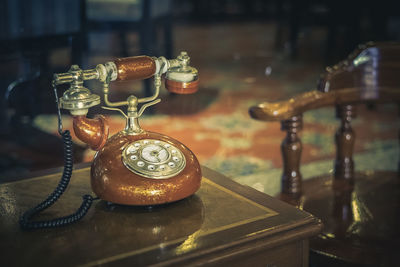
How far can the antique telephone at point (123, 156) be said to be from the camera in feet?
3.13

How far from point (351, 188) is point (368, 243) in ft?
1.17

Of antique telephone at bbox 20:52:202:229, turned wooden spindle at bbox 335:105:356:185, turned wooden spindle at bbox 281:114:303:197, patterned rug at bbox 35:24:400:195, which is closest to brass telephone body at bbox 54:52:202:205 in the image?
antique telephone at bbox 20:52:202:229

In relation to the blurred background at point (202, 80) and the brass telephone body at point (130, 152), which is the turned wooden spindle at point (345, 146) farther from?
→ the blurred background at point (202, 80)

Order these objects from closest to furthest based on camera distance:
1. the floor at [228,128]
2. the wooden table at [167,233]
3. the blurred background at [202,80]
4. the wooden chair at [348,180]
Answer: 1. the wooden table at [167,233]
2. the wooden chair at [348,180]
3. the blurred background at [202,80]
4. the floor at [228,128]

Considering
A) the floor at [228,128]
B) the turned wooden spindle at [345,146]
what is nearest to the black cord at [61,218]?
the turned wooden spindle at [345,146]

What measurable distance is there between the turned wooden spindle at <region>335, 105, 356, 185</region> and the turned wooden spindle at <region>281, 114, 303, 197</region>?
22cm

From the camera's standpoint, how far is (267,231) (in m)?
0.91

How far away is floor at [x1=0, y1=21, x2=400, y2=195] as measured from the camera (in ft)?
9.49

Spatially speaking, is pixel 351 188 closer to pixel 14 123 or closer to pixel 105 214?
pixel 105 214

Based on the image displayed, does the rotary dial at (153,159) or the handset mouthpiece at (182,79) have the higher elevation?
the handset mouthpiece at (182,79)

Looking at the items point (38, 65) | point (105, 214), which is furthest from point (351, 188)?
point (38, 65)

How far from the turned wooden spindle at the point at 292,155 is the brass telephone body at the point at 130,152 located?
45 centimetres

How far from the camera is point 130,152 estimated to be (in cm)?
100

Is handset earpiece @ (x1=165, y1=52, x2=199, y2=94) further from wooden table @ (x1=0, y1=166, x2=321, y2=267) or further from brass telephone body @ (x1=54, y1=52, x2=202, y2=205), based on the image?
wooden table @ (x1=0, y1=166, x2=321, y2=267)
